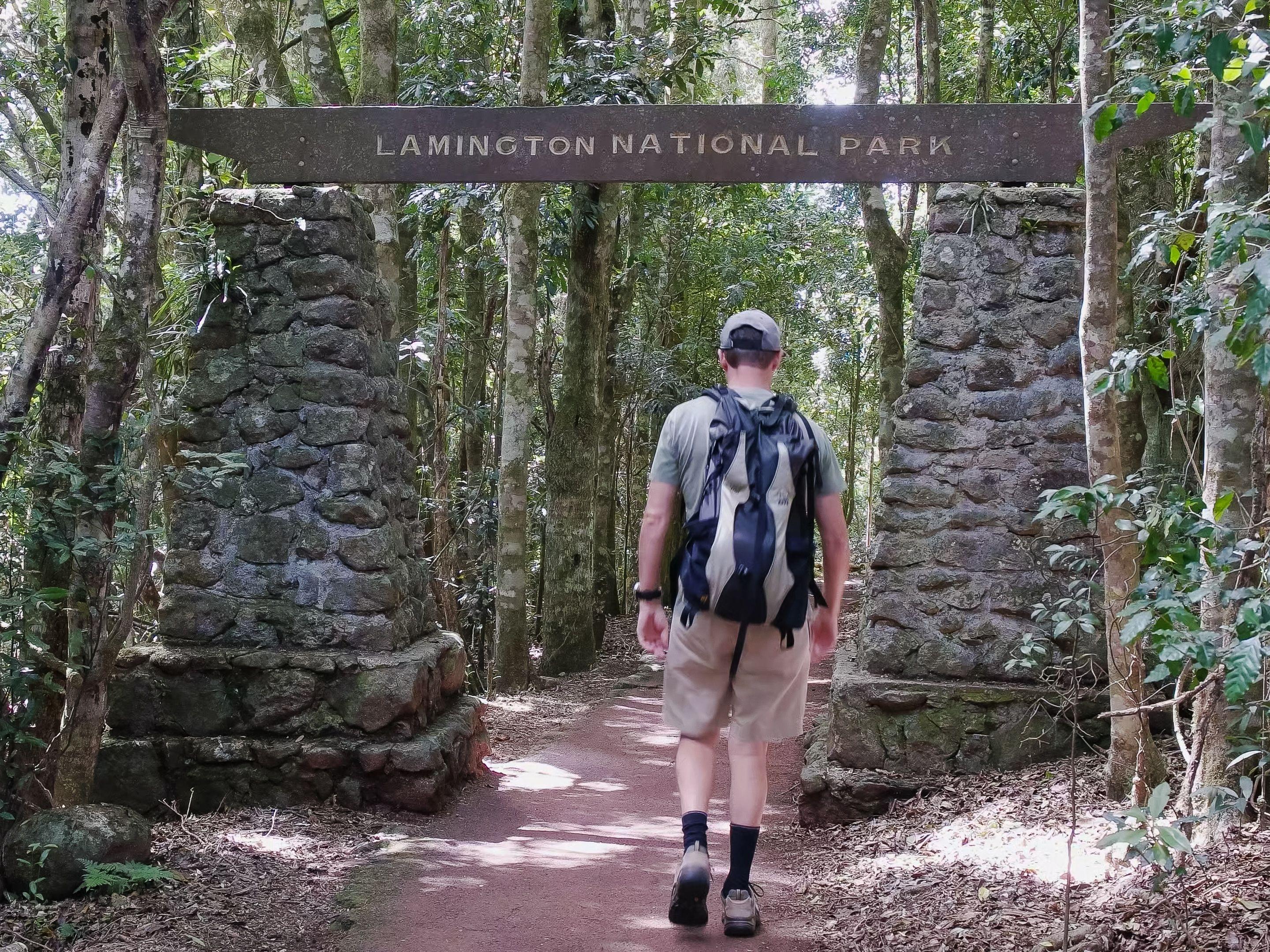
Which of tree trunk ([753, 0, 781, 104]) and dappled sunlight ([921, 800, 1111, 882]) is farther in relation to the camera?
tree trunk ([753, 0, 781, 104])

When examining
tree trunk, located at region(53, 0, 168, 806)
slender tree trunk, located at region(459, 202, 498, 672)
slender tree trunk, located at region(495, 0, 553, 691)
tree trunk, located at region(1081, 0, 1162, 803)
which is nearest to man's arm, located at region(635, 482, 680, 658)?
tree trunk, located at region(1081, 0, 1162, 803)

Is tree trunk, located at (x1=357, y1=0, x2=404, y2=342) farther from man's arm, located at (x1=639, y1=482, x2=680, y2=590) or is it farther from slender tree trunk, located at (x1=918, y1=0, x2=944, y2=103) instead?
slender tree trunk, located at (x1=918, y1=0, x2=944, y2=103)

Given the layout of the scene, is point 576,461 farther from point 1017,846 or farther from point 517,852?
point 1017,846

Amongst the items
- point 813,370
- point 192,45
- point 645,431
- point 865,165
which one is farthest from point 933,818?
point 813,370

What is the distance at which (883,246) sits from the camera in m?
10.5

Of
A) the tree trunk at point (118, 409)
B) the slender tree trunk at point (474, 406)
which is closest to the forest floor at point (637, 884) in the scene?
the tree trunk at point (118, 409)

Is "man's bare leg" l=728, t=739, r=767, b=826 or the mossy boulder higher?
"man's bare leg" l=728, t=739, r=767, b=826

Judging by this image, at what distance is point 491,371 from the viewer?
1838cm

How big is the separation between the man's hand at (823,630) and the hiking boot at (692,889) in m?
0.70

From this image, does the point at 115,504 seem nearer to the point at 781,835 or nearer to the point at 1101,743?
the point at 781,835

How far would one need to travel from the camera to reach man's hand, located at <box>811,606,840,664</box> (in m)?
3.50

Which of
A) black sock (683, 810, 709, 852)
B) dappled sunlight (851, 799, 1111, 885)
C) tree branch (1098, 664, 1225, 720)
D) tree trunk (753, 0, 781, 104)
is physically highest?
tree trunk (753, 0, 781, 104)

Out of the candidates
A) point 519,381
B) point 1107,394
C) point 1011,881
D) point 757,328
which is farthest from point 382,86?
point 1011,881

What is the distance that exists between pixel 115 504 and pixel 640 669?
7.44 meters
